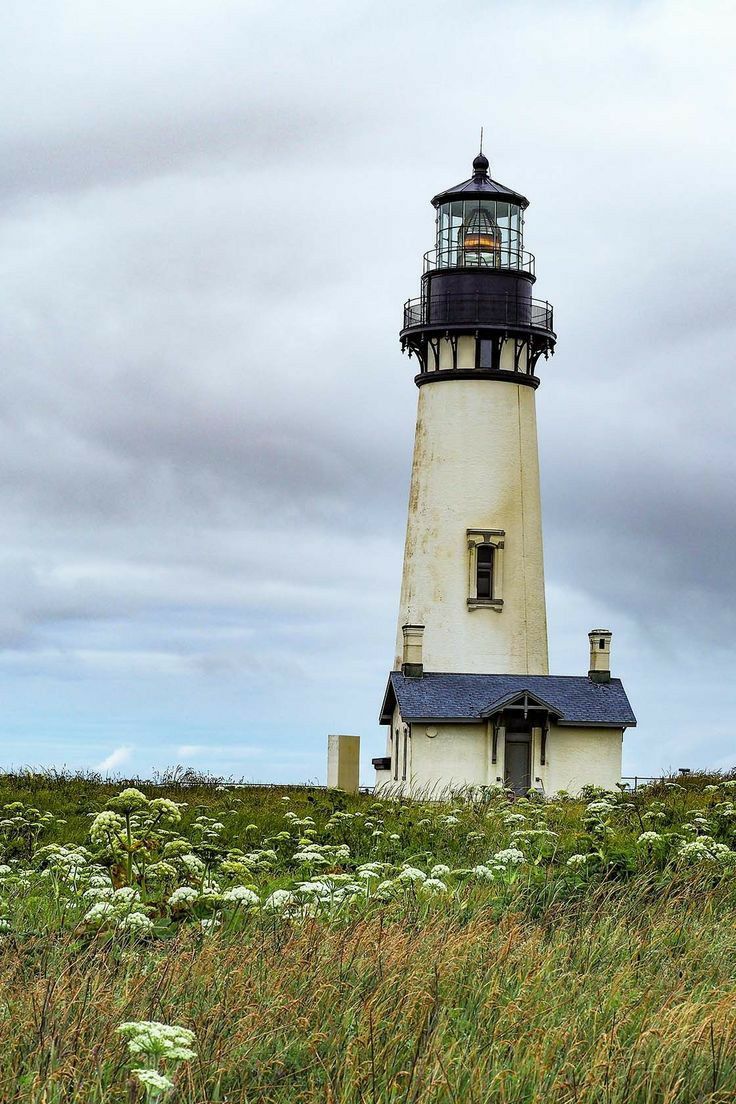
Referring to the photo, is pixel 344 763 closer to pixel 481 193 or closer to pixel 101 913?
pixel 481 193

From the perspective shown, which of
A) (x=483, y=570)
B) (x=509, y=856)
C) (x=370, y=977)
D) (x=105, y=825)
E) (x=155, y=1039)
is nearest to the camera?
(x=155, y=1039)

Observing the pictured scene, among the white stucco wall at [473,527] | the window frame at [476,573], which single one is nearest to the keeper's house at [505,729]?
the white stucco wall at [473,527]

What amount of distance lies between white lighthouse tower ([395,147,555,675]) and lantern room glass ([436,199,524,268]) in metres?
0.04

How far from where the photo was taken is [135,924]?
8633 mm

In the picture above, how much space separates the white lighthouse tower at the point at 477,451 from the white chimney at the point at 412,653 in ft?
2.46

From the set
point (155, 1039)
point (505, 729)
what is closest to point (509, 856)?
point (155, 1039)

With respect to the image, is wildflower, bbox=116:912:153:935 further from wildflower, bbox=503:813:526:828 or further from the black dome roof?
the black dome roof

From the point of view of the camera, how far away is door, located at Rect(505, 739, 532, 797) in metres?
35.1

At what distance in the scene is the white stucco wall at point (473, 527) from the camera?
121ft

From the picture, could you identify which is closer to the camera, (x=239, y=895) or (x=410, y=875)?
(x=239, y=895)

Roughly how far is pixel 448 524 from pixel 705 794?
14427 mm

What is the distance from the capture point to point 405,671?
1409 inches

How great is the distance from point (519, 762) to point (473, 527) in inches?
235

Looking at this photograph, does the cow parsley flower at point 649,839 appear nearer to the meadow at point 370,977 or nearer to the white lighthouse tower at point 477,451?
the meadow at point 370,977
